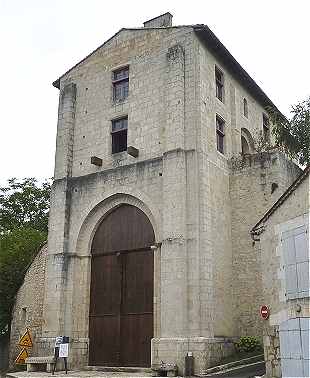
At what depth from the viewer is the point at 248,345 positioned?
19516mm

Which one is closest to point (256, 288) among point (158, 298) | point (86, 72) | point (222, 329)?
point (222, 329)

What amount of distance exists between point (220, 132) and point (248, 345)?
29.7 feet

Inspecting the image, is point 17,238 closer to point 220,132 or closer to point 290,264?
point 220,132

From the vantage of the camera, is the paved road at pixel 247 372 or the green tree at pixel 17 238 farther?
the green tree at pixel 17 238

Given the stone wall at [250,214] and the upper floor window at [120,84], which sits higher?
the upper floor window at [120,84]

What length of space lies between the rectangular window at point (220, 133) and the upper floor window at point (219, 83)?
119 cm

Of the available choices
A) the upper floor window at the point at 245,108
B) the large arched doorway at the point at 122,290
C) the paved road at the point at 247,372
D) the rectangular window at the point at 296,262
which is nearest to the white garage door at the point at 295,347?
the rectangular window at the point at 296,262

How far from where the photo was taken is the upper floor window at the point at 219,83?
928 inches

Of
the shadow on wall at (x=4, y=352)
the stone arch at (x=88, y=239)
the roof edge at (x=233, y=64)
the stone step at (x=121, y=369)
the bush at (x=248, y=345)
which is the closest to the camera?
the stone step at (x=121, y=369)

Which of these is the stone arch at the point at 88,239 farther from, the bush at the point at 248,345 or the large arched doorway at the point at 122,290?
the bush at the point at 248,345

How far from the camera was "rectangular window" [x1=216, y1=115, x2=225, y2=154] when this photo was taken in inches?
890

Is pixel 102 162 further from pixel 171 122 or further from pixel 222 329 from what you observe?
pixel 222 329

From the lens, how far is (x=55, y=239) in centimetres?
2305

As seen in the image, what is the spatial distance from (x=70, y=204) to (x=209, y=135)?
7.09 meters
